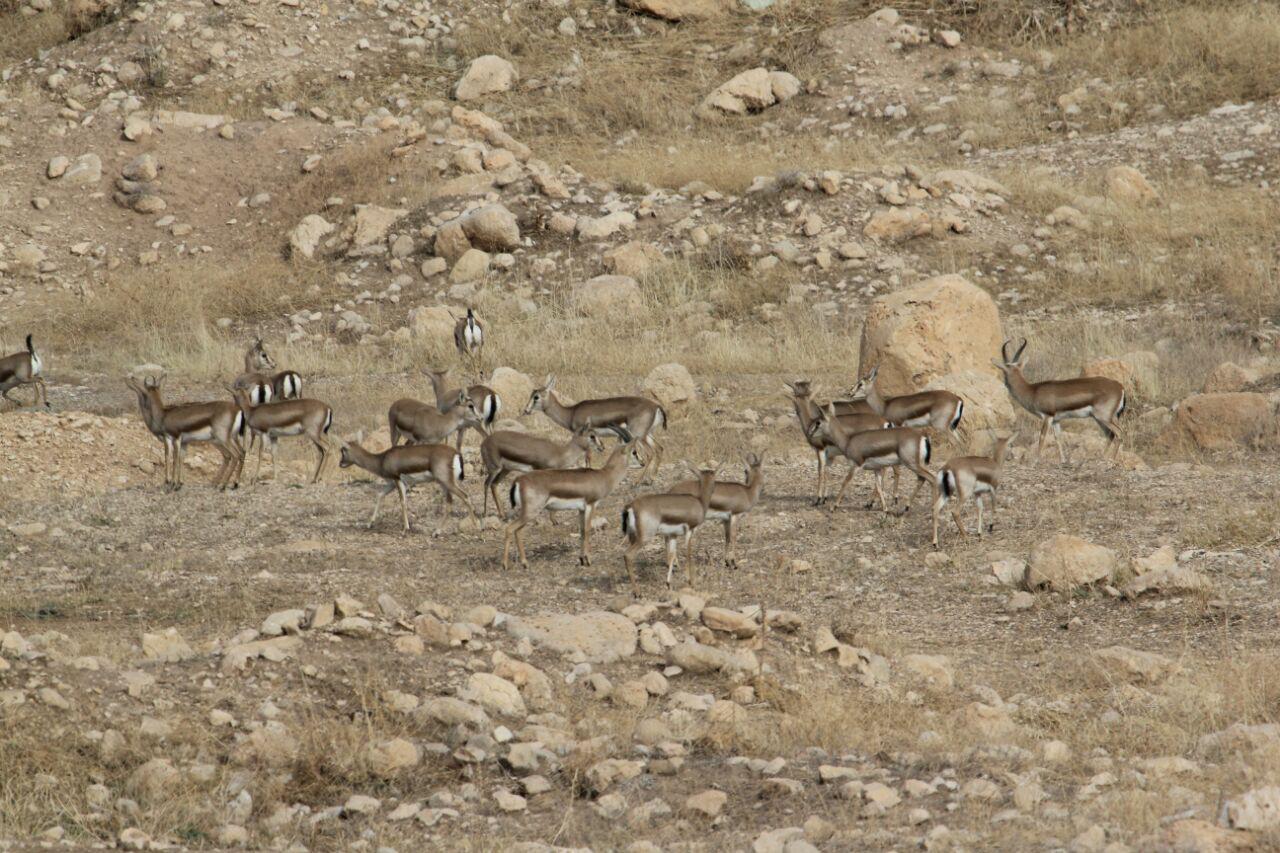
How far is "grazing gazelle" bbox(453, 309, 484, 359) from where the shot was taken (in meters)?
21.2

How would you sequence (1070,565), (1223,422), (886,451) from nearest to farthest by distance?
(1070,565) → (886,451) → (1223,422)

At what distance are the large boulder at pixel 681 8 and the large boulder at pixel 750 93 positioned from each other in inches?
141

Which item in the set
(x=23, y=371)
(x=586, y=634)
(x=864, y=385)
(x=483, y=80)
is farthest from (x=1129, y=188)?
(x=586, y=634)

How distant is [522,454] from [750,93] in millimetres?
18415

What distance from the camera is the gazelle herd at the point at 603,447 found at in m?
12.5

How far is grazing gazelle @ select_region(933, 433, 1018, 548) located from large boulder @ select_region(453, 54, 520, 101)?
68.1ft

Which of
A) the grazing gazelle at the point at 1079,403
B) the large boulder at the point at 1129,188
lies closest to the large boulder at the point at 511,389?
the grazing gazelle at the point at 1079,403

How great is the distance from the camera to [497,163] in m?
27.4

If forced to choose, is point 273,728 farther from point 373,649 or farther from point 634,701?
point 634,701

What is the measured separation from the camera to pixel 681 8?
34250mm

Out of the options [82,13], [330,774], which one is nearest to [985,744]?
[330,774]

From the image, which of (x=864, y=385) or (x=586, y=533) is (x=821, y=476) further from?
(x=864, y=385)

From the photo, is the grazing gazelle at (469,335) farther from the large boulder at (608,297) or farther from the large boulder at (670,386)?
the large boulder at (670,386)

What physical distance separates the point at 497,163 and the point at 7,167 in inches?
338
